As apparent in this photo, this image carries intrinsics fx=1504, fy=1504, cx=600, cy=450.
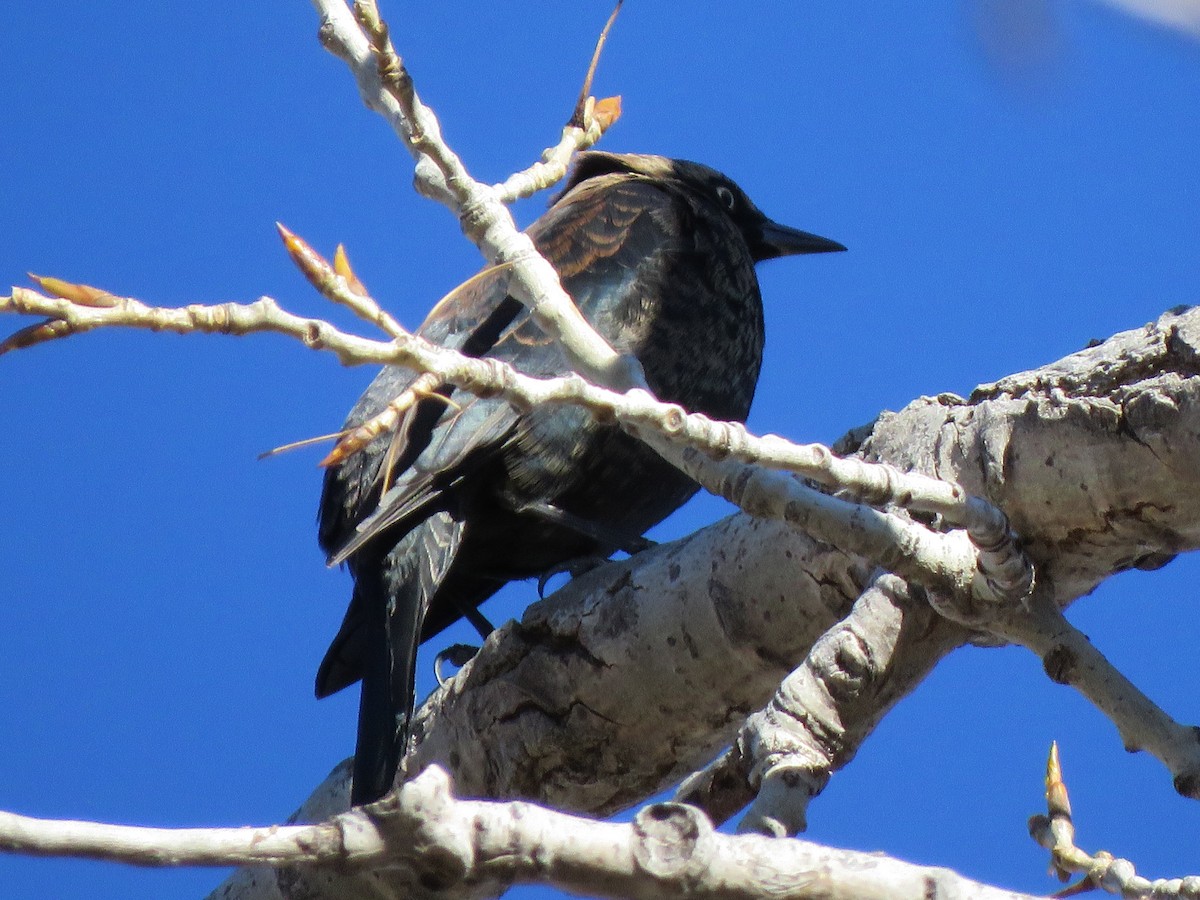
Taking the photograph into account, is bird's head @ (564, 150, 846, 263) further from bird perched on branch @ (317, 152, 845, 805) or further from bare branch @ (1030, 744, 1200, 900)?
bare branch @ (1030, 744, 1200, 900)

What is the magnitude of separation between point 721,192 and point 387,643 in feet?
6.33

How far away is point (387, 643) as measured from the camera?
3.14 m

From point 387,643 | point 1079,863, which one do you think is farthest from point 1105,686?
point 387,643

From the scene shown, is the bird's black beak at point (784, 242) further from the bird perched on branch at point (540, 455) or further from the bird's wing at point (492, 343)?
the bird's wing at point (492, 343)

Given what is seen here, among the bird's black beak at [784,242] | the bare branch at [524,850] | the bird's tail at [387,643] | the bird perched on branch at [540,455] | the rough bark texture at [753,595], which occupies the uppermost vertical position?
the bird's black beak at [784,242]

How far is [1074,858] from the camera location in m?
1.67

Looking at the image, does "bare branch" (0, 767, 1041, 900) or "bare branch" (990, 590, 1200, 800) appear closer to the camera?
"bare branch" (0, 767, 1041, 900)

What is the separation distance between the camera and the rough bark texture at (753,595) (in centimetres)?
183

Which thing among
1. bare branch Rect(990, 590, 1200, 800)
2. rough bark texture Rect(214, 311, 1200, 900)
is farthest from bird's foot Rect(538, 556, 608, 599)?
bare branch Rect(990, 590, 1200, 800)

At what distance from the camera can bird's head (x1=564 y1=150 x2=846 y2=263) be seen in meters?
4.39

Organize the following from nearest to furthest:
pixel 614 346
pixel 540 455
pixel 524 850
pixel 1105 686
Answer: pixel 524 850 → pixel 1105 686 → pixel 540 455 → pixel 614 346

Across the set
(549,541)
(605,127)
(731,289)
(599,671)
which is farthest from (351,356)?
(731,289)

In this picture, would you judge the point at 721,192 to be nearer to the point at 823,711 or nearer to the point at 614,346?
the point at 614,346

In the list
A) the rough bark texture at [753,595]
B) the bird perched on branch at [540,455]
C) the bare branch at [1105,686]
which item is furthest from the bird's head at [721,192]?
the bare branch at [1105,686]
